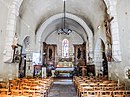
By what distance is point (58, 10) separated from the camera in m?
13.9

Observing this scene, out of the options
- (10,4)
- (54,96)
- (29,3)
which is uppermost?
(29,3)

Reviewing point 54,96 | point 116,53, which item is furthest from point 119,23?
point 54,96

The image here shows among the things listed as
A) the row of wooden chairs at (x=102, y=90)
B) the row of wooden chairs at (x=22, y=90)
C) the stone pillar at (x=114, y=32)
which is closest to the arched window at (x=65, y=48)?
the stone pillar at (x=114, y=32)

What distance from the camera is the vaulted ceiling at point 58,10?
33.8ft

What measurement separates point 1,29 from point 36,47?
7246 millimetres

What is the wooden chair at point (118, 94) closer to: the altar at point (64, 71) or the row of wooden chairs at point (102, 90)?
the row of wooden chairs at point (102, 90)

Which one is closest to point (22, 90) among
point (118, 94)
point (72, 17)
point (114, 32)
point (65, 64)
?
point (118, 94)

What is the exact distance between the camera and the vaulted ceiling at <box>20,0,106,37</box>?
10317mm

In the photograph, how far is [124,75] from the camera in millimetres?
6473

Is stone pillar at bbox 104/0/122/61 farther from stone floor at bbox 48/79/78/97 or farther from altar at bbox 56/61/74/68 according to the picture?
altar at bbox 56/61/74/68

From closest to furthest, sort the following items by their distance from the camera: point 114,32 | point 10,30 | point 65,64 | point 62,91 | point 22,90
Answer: point 22,90, point 114,32, point 10,30, point 62,91, point 65,64

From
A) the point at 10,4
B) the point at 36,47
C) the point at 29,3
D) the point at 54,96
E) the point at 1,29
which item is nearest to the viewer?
the point at 54,96

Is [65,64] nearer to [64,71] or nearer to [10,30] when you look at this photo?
[64,71]

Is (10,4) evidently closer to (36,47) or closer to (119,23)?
(119,23)
